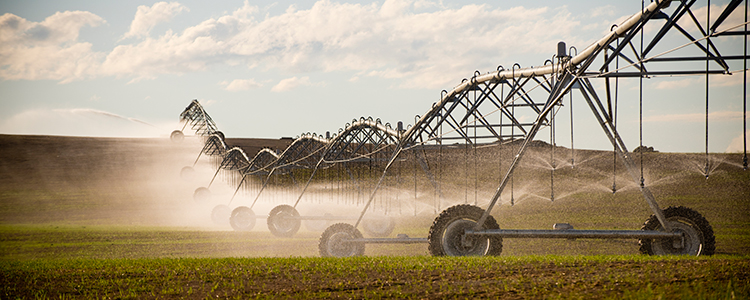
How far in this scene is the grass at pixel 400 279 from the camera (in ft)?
26.4

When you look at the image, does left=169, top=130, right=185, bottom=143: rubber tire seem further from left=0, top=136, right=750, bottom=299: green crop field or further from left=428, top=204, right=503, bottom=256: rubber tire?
left=428, top=204, right=503, bottom=256: rubber tire

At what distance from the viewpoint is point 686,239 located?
12.6 meters

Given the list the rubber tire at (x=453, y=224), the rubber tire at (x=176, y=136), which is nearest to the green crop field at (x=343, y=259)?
the rubber tire at (x=453, y=224)

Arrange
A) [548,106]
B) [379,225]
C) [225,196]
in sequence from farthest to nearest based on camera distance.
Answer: [225,196]
[379,225]
[548,106]

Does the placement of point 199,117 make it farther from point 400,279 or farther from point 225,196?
point 400,279

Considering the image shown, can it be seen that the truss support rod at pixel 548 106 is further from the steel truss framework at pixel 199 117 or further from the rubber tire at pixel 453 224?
the steel truss framework at pixel 199 117

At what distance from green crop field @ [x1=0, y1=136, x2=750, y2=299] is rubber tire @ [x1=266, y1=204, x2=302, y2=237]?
91cm

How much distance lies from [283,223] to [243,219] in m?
5.82

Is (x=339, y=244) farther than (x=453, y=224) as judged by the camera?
Yes

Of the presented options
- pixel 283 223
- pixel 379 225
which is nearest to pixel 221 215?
pixel 283 223

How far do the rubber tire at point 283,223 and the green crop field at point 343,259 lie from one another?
91cm

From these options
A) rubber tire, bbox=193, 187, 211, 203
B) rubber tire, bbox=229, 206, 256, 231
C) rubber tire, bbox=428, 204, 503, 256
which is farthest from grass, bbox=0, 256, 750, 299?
rubber tire, bbox=193, 187, 211, 203

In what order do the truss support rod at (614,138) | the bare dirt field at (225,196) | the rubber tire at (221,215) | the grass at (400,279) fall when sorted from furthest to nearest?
1. the rubber tire at (221,215)
2. the bare dirt field at (225,196)
3. the truss support rod at (614,138)
4. the grass at (400,279)

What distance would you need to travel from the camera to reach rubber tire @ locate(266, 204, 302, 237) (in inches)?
1113
